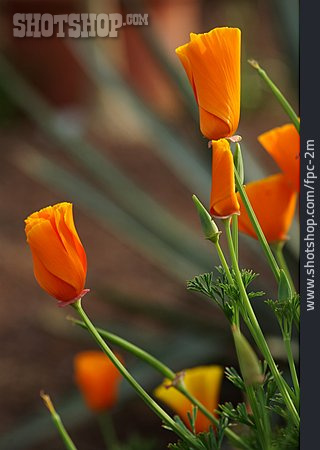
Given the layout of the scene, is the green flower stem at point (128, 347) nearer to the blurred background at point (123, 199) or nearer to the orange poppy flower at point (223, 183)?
the orange poppy flower at point (223, 183)

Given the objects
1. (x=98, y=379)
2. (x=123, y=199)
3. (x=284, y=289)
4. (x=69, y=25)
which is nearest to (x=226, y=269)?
(x=284, y=289)

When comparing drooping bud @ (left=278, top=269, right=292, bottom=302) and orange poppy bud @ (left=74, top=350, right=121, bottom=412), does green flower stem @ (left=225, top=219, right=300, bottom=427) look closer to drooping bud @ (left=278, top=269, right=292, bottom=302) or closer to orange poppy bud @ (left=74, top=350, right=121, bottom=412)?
drooping bud @ (left=278, top=269, right=292, bottom=302)

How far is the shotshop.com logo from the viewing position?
55cm

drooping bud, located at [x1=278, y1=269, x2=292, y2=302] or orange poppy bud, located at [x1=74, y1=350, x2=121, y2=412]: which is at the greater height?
drooping bud, located at [x1=278, y1=269, x2=292, y2=302]

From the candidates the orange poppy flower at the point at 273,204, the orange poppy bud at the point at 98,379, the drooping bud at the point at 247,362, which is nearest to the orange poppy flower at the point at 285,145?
the orange poppy flower at the point at 273,204

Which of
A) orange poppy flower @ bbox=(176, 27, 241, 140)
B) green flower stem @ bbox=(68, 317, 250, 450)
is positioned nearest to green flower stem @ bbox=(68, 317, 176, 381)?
green flower stem @ bbox=(68, 317, 250, 450)

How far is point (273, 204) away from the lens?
513mm

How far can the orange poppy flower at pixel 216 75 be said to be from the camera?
0.42 m

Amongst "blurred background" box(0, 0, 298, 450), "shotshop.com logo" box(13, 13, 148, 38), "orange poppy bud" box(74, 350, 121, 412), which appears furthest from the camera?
"blurred background" box(0, 0, 298, 450)

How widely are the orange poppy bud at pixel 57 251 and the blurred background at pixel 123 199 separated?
0.26 m

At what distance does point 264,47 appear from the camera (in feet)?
6.01

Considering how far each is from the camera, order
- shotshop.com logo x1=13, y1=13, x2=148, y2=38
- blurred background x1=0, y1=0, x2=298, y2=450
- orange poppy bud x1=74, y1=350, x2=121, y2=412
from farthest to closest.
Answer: blurred background x1=0, y1=0, x2=298, y2=450 → orange poppy bud x1=74, y1=350, x2=121, y2=412 → shotshop.com logo x1=13, y1=13, x2=148, y2=38

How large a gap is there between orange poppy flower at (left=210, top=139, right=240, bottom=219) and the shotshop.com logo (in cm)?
16

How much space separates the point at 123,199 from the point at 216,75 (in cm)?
89
